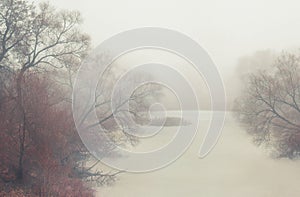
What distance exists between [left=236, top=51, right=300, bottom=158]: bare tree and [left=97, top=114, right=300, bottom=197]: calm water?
2.73 ft

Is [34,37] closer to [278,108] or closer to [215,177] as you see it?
[215,177]

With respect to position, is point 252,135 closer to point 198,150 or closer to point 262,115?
point 262,115

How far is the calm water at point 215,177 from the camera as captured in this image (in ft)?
29.3

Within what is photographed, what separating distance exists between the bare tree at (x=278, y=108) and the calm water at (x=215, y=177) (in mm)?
832

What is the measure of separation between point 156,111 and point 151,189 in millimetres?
4433

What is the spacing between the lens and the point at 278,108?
13.6 meters

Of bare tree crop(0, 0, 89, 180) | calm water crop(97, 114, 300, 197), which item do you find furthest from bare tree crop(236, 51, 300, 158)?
bare tree crop(0, 0, 89, 180)

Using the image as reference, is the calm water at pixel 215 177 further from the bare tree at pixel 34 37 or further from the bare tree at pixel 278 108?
the bare tree at pixel 34 37

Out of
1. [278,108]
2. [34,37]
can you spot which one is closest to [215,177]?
[278,108]

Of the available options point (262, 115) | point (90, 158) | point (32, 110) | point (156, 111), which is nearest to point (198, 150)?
point (156, 111)

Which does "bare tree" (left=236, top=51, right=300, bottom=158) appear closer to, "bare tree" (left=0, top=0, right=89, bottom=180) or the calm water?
the calm water

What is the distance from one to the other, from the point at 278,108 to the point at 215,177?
564 centimetres

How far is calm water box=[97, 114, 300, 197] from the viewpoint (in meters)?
8.92

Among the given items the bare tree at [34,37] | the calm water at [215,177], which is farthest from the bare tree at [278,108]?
the bare tree at [34,37]
